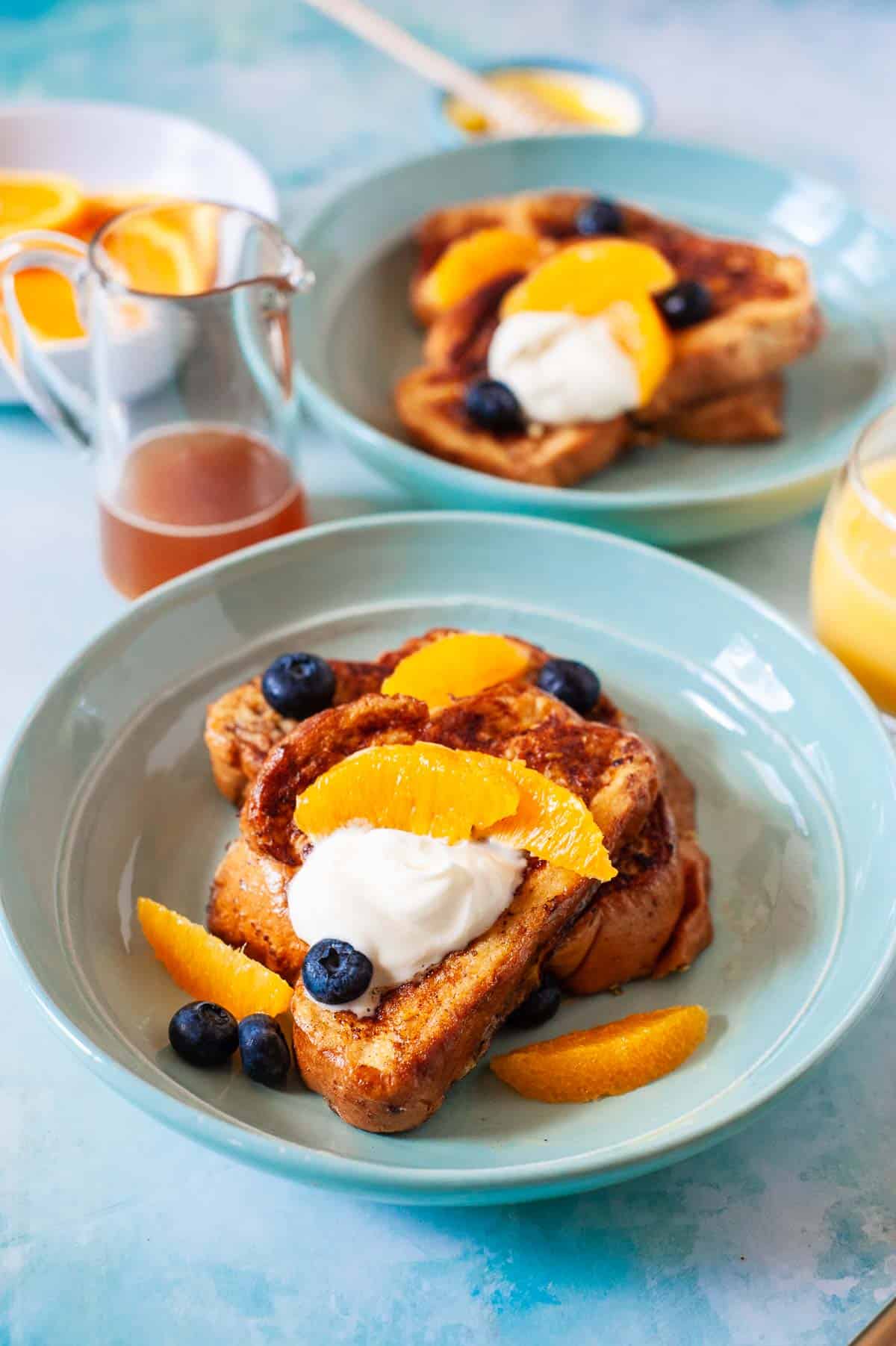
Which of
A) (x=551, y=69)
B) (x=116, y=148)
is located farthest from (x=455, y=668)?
(x=551, y=69)

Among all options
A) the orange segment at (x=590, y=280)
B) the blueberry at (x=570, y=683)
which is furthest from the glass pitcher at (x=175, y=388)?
the blueberry at (x=570, y=683)

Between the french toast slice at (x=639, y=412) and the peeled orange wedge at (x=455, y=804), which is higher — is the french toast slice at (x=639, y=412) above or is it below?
below

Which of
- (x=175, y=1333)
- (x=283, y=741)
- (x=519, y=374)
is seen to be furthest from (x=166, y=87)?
(x=175, y=1333)

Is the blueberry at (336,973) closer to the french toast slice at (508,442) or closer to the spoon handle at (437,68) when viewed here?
the french toast slice at (508,442)

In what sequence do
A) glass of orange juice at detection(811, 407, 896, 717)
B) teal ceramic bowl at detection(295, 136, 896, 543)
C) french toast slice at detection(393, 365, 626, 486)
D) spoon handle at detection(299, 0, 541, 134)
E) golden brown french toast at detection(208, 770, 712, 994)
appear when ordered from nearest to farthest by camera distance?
golden brown french toast at detection(208, 770, 712, 994), glass of orange juice at detection(811, 407, 896, 717), teal ceramic bowl at detection(295, 136, 896, 543), french toast slice at detection(393, 365, 626, 486), spoon handle at detection(299, 0, 541, 134)

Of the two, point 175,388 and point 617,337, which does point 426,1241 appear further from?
point 617,337

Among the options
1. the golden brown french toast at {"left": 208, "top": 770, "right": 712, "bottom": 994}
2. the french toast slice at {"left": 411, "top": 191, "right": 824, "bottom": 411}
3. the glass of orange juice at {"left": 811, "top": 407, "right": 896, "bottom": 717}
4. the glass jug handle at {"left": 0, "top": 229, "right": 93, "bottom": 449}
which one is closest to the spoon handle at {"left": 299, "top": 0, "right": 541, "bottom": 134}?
the french toast slice at {"left": 411, "top": 191, "right": 824, "bottom": 411}

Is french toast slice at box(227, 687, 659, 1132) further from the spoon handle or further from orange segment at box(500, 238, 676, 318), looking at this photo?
the spoon handle
